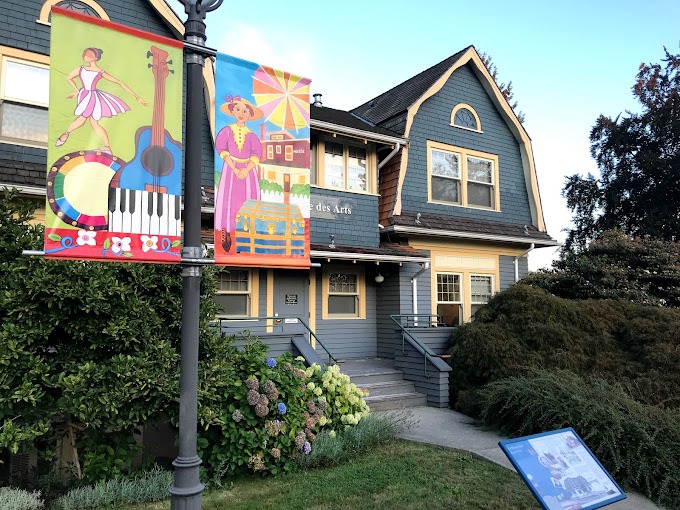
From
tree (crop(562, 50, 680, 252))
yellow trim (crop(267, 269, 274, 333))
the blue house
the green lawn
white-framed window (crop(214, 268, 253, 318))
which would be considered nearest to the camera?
the green lawn

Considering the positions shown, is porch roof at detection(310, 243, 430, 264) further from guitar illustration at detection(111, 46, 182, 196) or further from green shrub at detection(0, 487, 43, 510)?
guitar illustration at detection(111, 46, 182, 196)

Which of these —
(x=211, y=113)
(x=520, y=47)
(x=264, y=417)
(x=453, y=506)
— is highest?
(x=520, y=47)

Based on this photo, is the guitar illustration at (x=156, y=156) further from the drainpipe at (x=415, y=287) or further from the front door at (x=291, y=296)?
the drainpipe at (x=415, y=287)

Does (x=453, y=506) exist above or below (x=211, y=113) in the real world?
below

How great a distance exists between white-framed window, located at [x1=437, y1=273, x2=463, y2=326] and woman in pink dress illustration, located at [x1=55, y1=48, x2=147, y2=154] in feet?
38.1

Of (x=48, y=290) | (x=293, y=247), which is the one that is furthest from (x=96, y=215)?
(x=48, y=290)

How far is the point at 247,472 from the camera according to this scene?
21.2ft

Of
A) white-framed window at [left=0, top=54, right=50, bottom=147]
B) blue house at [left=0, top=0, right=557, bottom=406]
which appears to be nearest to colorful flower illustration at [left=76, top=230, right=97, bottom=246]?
blue house at [left=0, top=0, right=557, bottom=406]

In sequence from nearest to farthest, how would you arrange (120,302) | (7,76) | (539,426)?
(120,302) < (539,426) < (7,76)

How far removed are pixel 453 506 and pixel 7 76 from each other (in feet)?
33.1

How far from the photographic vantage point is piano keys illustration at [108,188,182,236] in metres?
3.62

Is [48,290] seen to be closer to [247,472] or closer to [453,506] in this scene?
[247,472]

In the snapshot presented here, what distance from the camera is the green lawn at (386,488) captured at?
5445 mm

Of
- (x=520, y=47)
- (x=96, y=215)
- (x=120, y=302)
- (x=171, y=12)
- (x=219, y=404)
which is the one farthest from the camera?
(x=520, y=47)
